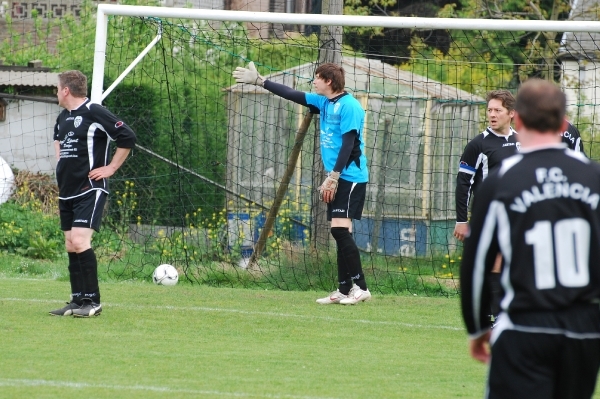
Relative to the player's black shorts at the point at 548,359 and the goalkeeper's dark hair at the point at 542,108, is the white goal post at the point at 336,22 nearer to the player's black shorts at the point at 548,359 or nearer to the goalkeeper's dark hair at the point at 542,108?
the goalkeeper's dark hair at the point at 542,108

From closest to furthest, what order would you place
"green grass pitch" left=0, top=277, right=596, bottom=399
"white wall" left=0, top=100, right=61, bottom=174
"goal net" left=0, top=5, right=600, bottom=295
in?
"green grass pitch" left=0, top=277, right=596, bottom=399 → "goal net" left=0, top=5, right=600, bottom=295 → "white wall" left=0, top=100, right=61, bottom=174

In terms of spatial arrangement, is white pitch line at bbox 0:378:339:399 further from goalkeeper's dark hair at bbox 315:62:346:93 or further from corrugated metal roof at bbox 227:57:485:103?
corrugated metal roof at bbox 227:57:485:103

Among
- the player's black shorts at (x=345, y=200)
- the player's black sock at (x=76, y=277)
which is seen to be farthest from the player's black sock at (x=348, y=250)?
the player's black sock at (x=76, y=277)

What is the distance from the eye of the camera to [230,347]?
7.02 m

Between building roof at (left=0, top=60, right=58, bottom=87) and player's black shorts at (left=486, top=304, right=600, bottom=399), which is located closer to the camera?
player's black shorts at (left=486, top=304, right=600, bottom=399)

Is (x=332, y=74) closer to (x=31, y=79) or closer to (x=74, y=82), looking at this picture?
(x=74, y=82)

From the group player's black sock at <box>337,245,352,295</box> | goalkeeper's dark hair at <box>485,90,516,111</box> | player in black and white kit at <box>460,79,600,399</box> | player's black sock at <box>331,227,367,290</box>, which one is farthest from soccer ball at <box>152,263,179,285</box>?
player in black and white kit at <box>460,79,600,399</box>

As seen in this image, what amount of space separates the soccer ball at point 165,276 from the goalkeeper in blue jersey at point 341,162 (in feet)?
6.44

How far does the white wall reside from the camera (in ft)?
55.9

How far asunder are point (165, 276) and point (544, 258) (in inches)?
292

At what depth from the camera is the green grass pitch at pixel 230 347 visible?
5.69 meters

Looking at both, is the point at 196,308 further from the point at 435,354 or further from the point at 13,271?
the point at 13,271

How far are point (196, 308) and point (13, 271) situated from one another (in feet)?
13.1

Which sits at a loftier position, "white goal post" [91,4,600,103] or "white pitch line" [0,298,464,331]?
"white goal post" [91,4,600,103]
